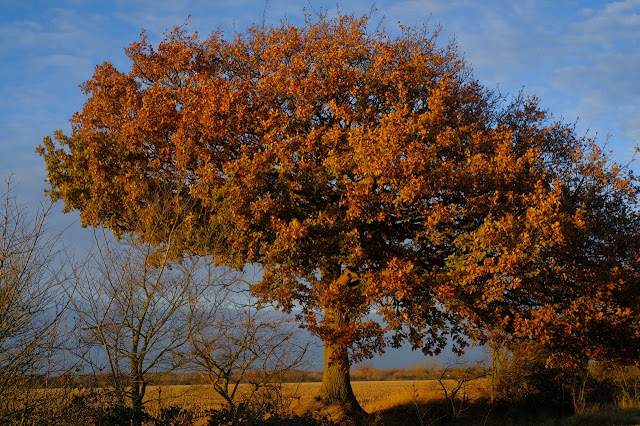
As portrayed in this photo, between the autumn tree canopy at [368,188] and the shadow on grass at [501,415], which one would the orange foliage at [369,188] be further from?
the shadow on grass at [501,415]

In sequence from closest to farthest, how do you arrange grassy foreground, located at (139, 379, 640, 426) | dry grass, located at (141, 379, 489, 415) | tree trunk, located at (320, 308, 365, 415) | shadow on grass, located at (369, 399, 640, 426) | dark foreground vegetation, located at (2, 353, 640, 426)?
dark foreground vegetation, located at (2, 353, 640, 426), dry grass, located at (141, 379, 489, 415), tree trunk, located at (320, 308, 365, 415), grassy foreground, located at (139, 379, 640, 426), shadow on grass, located at (369, 399, 640, 426)

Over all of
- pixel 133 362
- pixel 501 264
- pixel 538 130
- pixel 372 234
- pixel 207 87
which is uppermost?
pixel 207 87

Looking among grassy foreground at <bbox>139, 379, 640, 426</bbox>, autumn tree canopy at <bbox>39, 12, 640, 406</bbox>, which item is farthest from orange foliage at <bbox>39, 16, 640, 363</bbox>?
grassy foreground at <bbox>139, 379, 640, 426</bbox>

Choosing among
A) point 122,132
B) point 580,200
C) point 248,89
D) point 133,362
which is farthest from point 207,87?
point 580,200

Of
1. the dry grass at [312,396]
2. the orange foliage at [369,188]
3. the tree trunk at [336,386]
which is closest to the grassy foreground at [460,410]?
the dry grass at [312,396]

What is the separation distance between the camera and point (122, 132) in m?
18.0

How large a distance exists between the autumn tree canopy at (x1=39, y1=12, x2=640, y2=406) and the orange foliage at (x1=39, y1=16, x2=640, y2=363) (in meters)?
0.06

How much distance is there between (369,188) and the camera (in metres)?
15.1

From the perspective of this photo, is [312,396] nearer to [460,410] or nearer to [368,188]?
[460,410]

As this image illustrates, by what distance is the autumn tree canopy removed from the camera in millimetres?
14586

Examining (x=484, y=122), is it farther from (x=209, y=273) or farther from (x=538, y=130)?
(x=209, y=273)

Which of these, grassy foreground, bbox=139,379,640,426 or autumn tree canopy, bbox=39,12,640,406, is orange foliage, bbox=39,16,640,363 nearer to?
autumn tree canopy, bbox=39,12,640,406

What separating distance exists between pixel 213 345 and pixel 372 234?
6.60 metres

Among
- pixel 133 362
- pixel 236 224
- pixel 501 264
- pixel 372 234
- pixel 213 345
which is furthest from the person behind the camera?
pixel 372 234
